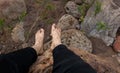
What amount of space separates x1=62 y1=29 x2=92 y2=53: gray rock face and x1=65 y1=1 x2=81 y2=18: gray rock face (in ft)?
1.55

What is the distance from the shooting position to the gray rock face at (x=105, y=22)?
4.34 meters

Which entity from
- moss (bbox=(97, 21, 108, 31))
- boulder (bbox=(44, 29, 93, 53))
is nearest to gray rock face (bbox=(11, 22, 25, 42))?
boulder (bbox=(44, 29, 93, 53))

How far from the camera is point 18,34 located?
4340 mm

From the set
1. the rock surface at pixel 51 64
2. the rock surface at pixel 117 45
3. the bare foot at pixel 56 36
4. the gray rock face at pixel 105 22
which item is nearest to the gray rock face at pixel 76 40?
the bare foot at pixel 56 36

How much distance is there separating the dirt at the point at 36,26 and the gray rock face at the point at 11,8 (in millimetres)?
122

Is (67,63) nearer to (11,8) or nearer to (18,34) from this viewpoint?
(18,34)

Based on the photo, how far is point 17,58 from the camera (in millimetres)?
3020

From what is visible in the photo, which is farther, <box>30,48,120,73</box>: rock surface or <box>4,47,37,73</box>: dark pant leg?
<box>30,48,120,73</box>: rock surface

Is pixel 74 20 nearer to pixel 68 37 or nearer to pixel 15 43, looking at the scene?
pixel 68 37

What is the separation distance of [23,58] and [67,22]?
147 centimetres

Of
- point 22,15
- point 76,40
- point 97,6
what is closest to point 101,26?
point 97,6

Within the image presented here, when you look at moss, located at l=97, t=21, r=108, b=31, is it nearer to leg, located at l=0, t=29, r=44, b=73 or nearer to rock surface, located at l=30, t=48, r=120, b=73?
rock surface, located at l=30, t=48, r=120, b=73

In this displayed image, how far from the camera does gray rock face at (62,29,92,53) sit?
13.1ft

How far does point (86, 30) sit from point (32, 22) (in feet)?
3.02
